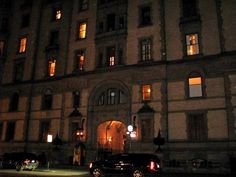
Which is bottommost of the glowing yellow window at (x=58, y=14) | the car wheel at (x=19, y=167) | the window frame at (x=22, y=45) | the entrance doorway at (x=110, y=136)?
the car wheel at (x=19, y=167)

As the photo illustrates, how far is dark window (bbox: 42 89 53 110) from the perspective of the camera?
39.2 meters

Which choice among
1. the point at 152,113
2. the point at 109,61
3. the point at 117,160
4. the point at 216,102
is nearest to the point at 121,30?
the point at 109,61

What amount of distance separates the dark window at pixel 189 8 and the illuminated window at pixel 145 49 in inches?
208

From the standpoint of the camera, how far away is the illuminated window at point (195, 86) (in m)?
29.5

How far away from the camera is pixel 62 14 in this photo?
4197 centimetres

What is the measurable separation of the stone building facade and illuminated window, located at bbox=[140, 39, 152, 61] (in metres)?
0.12

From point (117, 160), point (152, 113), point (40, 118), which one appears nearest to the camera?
point (117, 160)

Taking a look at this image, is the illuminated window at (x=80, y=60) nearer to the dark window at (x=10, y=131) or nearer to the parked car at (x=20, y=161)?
the dark window at (x=10, y=131)

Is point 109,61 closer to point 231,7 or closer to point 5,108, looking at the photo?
point 231,7

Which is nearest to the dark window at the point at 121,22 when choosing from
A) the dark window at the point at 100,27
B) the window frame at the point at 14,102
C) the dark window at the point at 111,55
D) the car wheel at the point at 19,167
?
the dark window at the point at 100,27

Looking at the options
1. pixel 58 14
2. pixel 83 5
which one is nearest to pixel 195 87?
pixel 83 5

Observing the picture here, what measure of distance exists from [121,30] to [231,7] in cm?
1298

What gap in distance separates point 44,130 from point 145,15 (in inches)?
807

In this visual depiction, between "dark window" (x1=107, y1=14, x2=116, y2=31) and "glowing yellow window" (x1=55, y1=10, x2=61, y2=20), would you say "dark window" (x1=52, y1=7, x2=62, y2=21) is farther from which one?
"dark window" (x1=107, y1=14, x2=116, y2=31)
